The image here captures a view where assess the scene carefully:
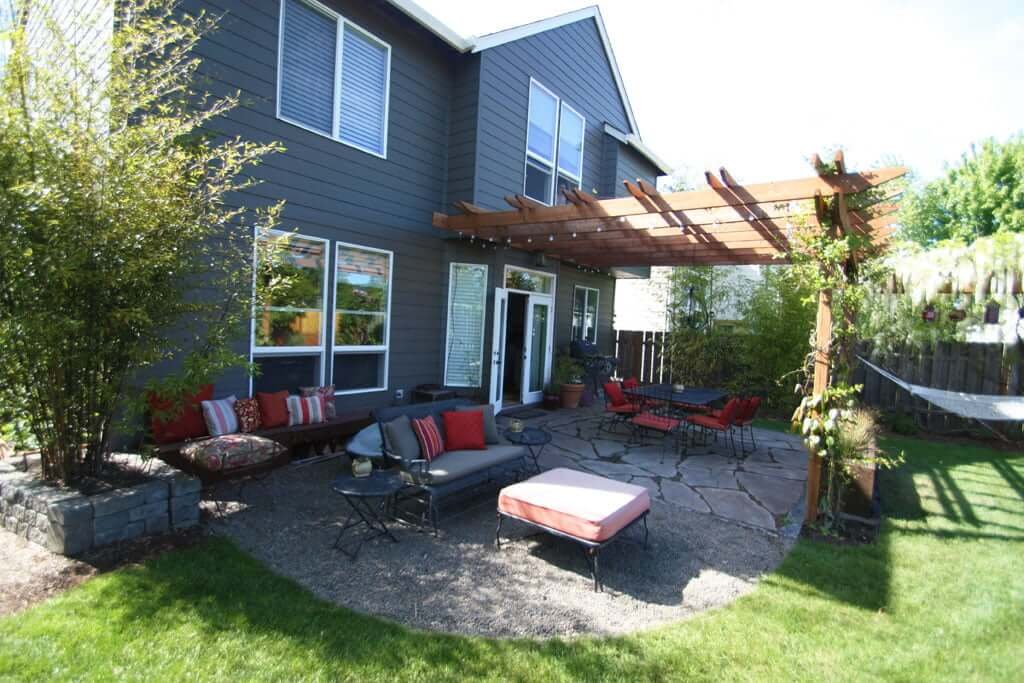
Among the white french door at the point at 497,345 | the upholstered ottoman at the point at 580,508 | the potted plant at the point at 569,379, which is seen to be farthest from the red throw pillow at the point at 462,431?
the potted plant at the point at 569,379

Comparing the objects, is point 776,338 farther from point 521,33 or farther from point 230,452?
point 230,452

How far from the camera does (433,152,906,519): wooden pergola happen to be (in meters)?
4.25

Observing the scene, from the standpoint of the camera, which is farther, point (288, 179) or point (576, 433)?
point (576, 433)

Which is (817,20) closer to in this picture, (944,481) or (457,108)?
(457,108)

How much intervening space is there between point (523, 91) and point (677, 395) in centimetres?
544

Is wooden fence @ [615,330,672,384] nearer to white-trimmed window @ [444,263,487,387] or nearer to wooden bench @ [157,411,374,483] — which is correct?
white-trimmed window @ [444,263,487,387]

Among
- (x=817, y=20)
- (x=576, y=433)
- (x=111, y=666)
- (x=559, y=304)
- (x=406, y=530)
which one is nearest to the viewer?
(x=111, y=666)

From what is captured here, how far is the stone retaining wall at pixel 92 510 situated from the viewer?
3.22 m

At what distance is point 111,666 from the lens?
2.26m

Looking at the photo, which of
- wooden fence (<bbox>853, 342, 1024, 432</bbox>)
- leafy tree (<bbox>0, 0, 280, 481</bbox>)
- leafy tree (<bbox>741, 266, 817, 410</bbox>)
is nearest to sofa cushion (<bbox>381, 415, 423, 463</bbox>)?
leafy tree (<bbox>0, 0, 280, 481</bbox>)

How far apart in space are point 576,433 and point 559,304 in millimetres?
3354

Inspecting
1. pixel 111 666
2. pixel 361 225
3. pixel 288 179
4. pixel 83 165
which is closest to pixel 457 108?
pixel 361 225

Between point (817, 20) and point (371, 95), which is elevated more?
point (817, 20)

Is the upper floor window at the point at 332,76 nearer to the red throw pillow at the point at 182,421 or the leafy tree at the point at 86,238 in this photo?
the leafy tree at the point at 86,238
